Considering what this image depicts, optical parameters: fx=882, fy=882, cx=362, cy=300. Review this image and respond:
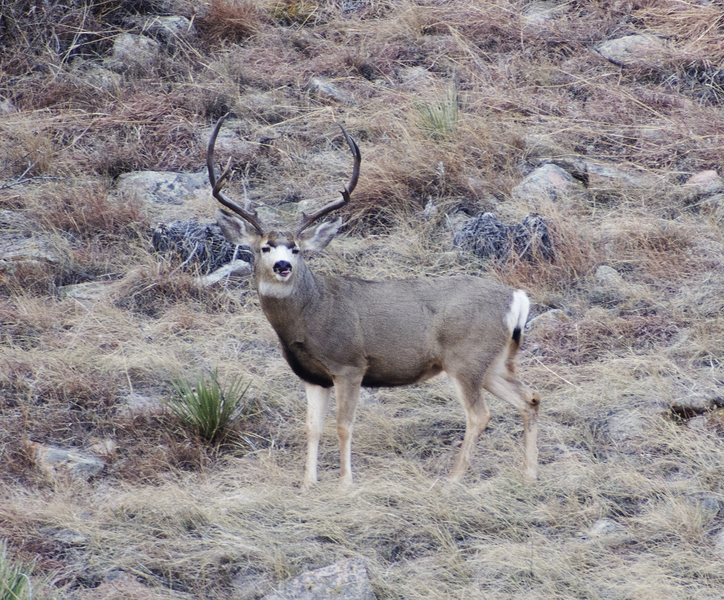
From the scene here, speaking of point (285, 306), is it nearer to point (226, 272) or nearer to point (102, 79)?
point (226, 272)

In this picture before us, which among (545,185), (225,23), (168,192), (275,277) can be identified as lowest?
(168,192)

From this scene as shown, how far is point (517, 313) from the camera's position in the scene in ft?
18.3

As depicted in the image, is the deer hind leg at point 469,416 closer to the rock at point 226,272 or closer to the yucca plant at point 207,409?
the yucca plant at point 207,409

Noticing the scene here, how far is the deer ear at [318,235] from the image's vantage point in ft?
18.7

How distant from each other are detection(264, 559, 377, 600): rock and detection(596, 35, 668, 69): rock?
846cm

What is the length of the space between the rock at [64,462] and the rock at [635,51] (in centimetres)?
827

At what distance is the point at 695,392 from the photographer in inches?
232

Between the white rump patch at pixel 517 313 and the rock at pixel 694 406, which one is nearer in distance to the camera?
the white rump patch at pixel 517 313

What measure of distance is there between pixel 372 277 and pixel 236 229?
2.54m

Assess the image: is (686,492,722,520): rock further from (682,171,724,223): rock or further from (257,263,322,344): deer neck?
(682,171,724,223): rock

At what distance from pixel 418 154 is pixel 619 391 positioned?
12.7 ft

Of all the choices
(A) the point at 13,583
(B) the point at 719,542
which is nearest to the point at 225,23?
(A) the point at 13,583

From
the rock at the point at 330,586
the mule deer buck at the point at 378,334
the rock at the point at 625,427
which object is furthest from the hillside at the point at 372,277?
the mule deer buck at the point at 378,334

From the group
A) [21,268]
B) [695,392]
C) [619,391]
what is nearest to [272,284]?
[619,391]
